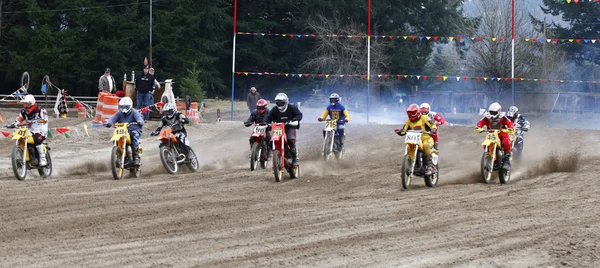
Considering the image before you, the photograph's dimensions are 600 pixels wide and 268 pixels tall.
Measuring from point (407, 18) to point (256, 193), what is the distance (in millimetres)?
43905

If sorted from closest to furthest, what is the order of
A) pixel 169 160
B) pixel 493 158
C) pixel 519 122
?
pixel 493 158
pixel 169 160
pixel 519 122

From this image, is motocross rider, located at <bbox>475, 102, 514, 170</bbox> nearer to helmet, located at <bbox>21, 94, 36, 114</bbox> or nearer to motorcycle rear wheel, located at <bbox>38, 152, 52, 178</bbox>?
motorcycle rear wheel, located at <bbox>38, 152, 52, 178</bbox>

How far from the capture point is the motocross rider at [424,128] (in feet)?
54.6

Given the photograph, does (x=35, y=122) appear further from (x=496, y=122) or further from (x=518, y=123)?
(x=518, y=123)

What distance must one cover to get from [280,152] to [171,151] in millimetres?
3085

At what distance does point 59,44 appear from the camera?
54.9m

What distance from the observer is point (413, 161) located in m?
16.4

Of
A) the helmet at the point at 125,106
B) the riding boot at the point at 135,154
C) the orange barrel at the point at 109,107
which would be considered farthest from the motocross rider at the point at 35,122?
the orange barrel at the point at 109,107

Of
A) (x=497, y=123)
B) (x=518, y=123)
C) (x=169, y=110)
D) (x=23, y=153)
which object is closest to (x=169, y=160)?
(x=169, y=110)

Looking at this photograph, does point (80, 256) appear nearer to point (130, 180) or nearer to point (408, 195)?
point (408, 195)

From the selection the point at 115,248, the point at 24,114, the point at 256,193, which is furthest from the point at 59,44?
the point at 115,248

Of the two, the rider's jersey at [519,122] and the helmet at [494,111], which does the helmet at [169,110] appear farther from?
the rider's jersey at [519,122]

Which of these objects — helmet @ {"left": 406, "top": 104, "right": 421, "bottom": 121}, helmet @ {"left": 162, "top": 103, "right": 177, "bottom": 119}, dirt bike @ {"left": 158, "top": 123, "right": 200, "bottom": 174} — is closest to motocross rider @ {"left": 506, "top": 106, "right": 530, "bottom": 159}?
helmet @ {"left": 406, "top": 104, "right": 421, "bottom": 121}

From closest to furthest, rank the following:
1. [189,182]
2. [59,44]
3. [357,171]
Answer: [189,182]
[357,171]
[59,44]
